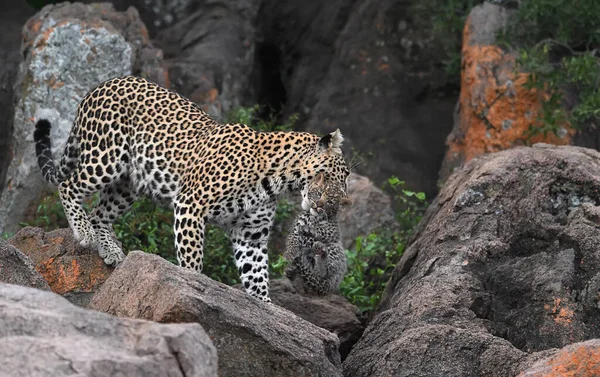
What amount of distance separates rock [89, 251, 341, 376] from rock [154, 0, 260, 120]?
830 cm

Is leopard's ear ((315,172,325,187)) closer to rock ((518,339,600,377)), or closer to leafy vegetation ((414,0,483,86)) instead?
rock ((518,339,600,377))

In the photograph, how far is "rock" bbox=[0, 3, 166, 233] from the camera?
1559cm

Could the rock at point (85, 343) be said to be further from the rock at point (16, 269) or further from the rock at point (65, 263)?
the rock at point (65, 263)

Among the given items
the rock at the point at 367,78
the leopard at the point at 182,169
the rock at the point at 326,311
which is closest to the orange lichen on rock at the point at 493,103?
the rock at the point at 367,78

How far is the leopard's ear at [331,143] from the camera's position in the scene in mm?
11391

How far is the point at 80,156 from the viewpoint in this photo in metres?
12.1

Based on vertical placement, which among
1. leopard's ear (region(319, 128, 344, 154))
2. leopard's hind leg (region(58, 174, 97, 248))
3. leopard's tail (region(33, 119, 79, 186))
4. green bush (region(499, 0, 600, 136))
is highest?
green bush (region(499, 0, 600, 136))

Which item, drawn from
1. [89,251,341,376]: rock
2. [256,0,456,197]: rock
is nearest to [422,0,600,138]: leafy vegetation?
[256,0,456,197]: rock

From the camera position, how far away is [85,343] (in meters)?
6.25

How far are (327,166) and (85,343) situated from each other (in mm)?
5412

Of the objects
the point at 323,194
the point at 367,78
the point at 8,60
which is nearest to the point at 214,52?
the point at 367,78

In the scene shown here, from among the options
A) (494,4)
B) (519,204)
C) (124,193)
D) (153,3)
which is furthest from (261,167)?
(153,3)

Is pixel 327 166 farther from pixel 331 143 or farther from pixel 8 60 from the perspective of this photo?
pixel 8 60

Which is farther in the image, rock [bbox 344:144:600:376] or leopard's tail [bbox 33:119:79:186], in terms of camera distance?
leopard's tail [bbox 33:119:79:186]
